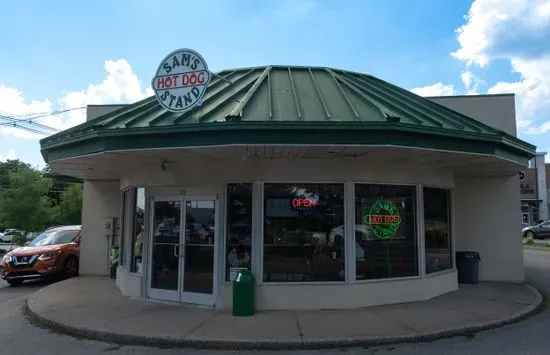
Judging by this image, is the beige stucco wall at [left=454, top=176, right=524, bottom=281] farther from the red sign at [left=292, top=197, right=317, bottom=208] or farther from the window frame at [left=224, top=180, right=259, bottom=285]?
the window frame at [left=224, top=180, right=259, bottom=285]

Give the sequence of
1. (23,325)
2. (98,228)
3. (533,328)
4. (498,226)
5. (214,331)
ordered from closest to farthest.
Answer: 1. (214,331)
2. (533,328)
3. (23,325)
4. (498,226)
5. (98,228)

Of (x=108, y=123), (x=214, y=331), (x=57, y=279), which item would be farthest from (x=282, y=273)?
(x=57, y=279)

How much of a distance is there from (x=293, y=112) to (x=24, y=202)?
23.8 m

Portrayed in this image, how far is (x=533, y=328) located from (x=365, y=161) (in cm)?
440

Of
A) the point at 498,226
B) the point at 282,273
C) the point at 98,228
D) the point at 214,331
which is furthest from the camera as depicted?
the point at 98,228

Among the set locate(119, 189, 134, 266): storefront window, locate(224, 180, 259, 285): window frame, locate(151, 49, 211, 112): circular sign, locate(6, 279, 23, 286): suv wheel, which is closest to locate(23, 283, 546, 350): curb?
locate(224, 180, 259, 285): window frame

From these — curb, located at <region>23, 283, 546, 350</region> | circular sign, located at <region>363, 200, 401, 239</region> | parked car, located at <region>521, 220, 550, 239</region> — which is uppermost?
circular sign, located at <region>363, 200, 401, 239</region>

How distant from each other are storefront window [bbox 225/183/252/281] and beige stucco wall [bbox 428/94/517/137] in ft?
24.8

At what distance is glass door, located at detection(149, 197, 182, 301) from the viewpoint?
10.6 metres

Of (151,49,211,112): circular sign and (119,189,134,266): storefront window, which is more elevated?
(151,49,211,112): circular sign

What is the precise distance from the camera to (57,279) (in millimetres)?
16375

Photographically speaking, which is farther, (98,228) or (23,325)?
(98,228)

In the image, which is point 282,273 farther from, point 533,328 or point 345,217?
point 533,328

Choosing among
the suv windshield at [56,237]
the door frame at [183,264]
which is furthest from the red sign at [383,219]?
the suv windshield at [56,237]
